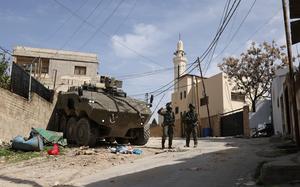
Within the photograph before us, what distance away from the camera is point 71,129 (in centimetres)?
1477

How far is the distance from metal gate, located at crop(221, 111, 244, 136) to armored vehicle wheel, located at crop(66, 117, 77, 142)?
17.1 m

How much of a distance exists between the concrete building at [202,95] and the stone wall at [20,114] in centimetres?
1918

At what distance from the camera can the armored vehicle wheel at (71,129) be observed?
47.8ft

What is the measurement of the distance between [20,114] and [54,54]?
23.2 meters

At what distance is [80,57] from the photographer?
37.5 metres

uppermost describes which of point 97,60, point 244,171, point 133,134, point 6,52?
point 97,60

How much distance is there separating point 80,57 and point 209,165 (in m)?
30.0

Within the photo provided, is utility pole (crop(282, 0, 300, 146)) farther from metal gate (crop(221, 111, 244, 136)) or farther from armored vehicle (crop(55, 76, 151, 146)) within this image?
metal gate (crop(221, 111, 244, 136))

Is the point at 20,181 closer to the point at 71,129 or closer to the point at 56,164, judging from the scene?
the point at 56,164

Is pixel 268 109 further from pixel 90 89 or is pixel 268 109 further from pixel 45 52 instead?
pixel 45 52

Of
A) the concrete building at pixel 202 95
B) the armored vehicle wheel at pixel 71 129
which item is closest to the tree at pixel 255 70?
the concrete building at pixel 202 95

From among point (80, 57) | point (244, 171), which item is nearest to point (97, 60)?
point (80, 57)

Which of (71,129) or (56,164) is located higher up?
(71,129)

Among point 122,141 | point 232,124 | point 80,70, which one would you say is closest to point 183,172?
point 122,141
